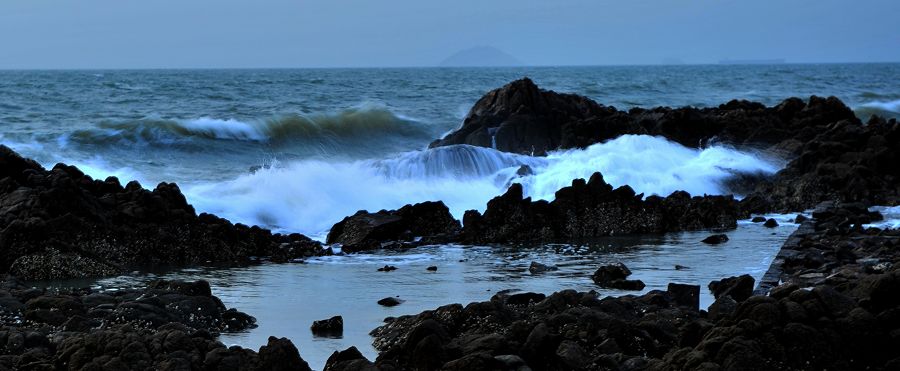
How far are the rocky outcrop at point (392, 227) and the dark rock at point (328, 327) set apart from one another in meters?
4.92

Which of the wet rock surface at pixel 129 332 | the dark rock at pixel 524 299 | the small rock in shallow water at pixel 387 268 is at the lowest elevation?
the small rock in shallow water at pixel 387 268

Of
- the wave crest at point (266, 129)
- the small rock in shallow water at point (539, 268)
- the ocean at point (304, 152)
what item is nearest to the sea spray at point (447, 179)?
the ocean at point (304, 152)

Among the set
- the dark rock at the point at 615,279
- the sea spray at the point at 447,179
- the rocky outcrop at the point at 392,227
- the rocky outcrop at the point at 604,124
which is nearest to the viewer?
the dark rock at the point at 615,279

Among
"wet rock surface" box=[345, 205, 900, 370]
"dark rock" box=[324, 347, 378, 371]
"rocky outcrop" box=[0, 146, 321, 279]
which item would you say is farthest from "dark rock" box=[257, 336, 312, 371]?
"rocky outcrop" box=[0, 146, 321, 279]

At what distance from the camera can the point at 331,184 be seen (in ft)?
61.1

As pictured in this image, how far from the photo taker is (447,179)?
2058 cm

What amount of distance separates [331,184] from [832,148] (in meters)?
8.72

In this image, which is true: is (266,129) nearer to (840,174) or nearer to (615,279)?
(840,174)

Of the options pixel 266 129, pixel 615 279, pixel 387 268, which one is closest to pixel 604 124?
pixel 266 129

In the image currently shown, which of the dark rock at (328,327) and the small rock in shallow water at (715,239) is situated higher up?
the dark rock at (328,327)

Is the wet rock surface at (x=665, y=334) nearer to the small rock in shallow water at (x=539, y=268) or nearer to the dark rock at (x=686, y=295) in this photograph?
the dark rock at (x=686, y=295)

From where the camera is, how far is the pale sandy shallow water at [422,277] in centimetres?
943

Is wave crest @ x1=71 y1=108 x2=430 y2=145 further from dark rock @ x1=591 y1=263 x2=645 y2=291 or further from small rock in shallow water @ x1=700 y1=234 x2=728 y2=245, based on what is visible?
dark rock @ x1=591 y1=263 x2=645 y2=291

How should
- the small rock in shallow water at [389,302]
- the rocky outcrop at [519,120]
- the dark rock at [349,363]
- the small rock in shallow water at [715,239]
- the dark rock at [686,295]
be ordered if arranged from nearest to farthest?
the dark rock at [349,363] → the dark rock at [686,295] → the small rock in shallow water at [389,302] → the small rock in shallow water at [715,239] → the rocky outcrop at [519,120]
